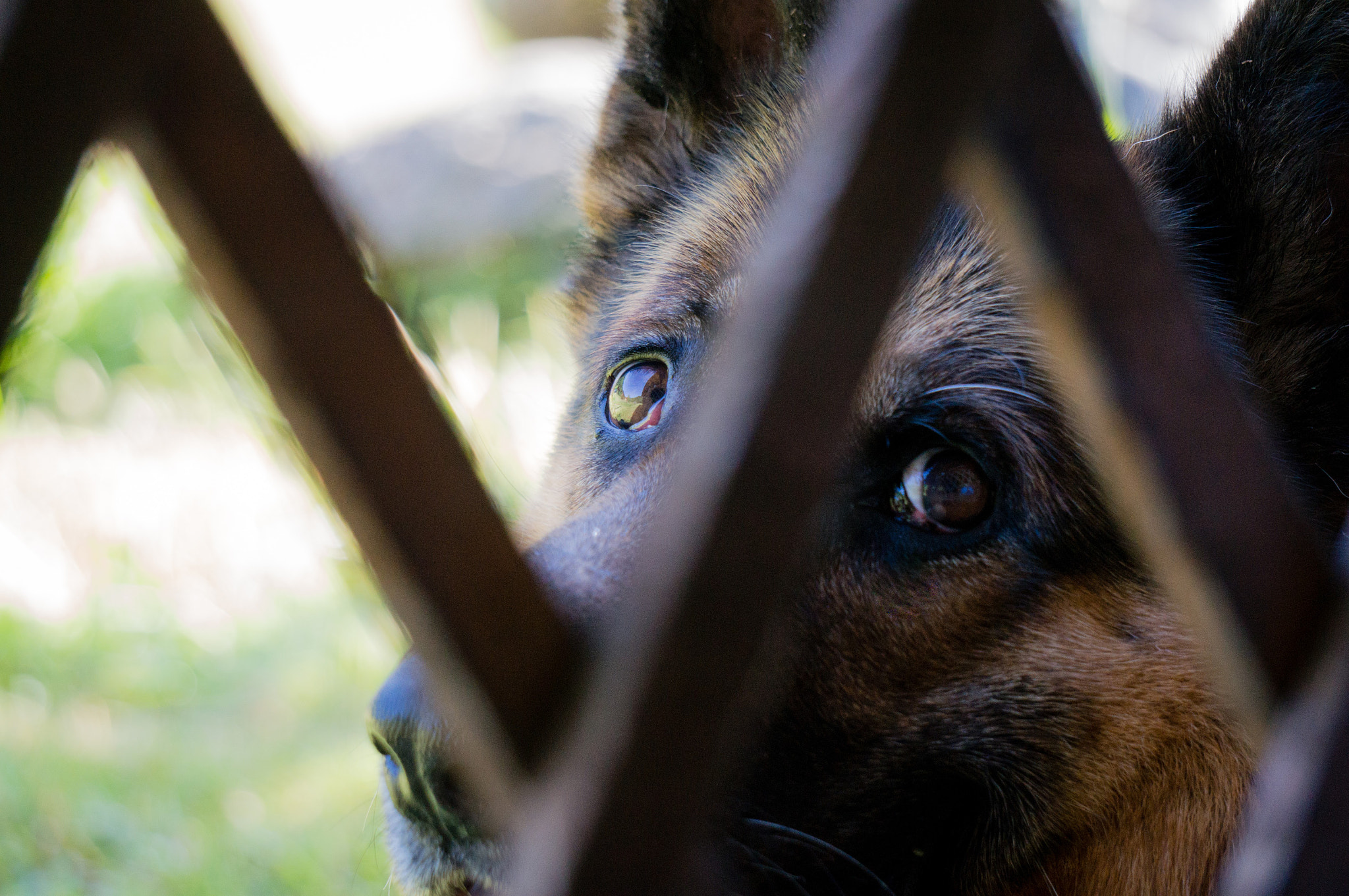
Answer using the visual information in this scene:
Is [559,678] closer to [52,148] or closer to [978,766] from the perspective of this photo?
[52,148]

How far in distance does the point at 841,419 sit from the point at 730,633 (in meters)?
0.20

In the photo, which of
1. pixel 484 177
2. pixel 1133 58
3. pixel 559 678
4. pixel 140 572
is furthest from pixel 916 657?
pixel 484 177

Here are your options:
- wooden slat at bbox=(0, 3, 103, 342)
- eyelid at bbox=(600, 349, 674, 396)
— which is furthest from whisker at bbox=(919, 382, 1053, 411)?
wooden slat at bbox=(0, 3, 103, 342)

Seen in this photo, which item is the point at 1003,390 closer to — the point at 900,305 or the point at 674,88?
the point at 900,305

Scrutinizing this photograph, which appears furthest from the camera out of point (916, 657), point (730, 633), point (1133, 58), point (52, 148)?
point (1133, 58)

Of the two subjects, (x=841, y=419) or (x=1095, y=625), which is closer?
(x=841, y=419)

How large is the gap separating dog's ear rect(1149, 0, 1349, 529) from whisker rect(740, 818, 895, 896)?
981 millimetres

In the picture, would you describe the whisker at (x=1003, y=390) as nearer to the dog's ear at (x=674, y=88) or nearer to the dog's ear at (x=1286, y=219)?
the dog's ear at (x=1286, y=219)

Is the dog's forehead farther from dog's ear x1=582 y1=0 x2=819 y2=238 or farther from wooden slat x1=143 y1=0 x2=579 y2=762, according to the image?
wooden slat x1=143 y1=0 x2=579 y2=762

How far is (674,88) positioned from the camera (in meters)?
2.57

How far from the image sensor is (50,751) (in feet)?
11.9

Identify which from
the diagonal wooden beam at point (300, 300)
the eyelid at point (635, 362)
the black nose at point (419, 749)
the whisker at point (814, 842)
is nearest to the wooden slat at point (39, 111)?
the diagonal wooden beam at point (300, 300)

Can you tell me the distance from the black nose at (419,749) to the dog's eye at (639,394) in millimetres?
930

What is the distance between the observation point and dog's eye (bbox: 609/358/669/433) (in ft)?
7.28
